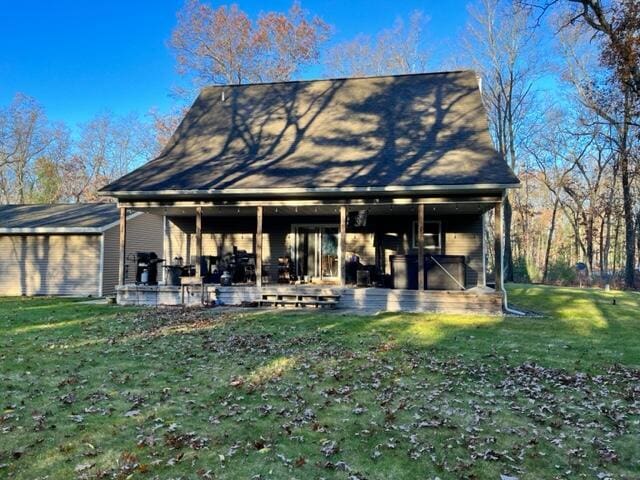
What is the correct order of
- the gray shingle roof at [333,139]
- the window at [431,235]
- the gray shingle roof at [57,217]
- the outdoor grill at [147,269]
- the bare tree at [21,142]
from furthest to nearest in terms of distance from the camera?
1. the bare tree at [21,142]
2. the gray shingle roof at [57,217]
3. the window at [431,235]
4. the outdoor grill at [147,269]
5. the gray shingle roof at [333,139]

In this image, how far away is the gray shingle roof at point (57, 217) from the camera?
17.5 meters

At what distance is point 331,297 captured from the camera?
451 inches

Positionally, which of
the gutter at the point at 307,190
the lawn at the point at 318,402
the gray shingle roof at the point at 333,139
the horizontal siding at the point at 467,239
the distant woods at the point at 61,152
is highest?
the distant woods at the point at 61,152

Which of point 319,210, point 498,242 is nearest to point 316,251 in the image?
point 319,210

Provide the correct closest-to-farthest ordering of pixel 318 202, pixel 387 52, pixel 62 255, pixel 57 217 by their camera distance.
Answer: pixel 318 202 < pixel 62 255 < pixel 57 217 < pixel 387 52

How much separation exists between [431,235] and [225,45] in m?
20.0

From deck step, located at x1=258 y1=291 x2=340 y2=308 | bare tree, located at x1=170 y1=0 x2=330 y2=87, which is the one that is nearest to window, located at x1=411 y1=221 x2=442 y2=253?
deck step, located at x1=258 y1=291 x2=340 y2=308

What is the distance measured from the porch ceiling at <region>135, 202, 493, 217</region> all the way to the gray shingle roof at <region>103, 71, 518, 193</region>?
0.89 meters

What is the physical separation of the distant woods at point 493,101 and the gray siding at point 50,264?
44.2ft

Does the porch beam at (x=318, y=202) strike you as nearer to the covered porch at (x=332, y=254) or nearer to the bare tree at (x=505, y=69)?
the covered porch at (x=332, y=254)

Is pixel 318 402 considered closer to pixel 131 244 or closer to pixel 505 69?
pixel 131 244

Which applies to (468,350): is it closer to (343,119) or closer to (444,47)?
(343,119)

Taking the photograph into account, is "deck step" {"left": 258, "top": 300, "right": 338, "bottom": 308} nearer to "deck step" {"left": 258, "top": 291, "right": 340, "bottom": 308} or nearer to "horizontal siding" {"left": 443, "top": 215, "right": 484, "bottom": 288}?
"deck step" {"left": 258, "top": 291, "right": 340, "bottom": 308}

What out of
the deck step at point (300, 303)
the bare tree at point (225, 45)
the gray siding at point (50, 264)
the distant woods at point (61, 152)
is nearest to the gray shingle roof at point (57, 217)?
the gray siding at point (50, 264)
